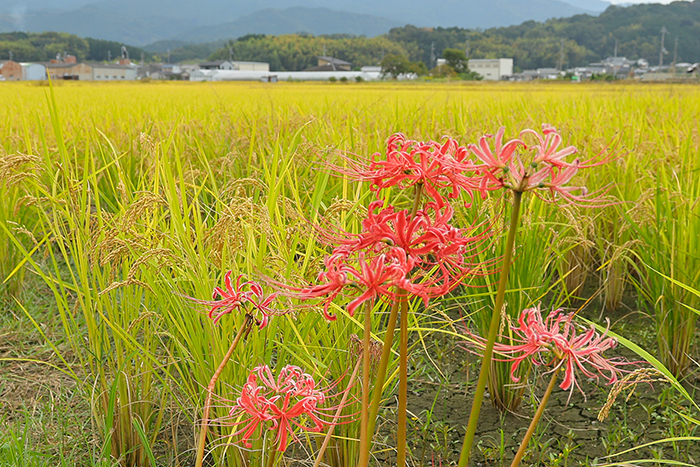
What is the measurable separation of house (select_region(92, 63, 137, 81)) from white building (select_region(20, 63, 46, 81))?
6.71 meters

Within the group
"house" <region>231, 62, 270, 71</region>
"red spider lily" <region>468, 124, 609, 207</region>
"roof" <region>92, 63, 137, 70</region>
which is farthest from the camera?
"house" <region>231, 62, 270, 71</region>

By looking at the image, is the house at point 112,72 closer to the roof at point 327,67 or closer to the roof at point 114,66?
the roof at point 114,66

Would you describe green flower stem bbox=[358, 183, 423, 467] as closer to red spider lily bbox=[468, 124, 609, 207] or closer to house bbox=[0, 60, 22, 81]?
red spider lily bbox=[468, 124, 609, 207]

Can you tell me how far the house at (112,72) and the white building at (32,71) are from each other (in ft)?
22.0

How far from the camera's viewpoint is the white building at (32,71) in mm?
67812

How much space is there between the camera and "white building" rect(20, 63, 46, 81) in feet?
222

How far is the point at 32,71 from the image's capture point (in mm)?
70438

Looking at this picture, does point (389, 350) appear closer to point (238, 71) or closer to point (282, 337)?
point (282, 337)

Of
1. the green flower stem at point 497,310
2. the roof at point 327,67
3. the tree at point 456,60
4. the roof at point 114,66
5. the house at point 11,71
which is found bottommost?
the green flower stem at point 497,310

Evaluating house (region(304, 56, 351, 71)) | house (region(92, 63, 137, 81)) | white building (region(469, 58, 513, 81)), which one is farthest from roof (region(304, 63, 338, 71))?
house (region(92, 63, 137, 81))

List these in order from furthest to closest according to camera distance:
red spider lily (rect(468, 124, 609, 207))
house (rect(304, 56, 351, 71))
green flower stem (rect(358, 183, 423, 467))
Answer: house (rect(304, 56, 351, 71)) → green flower stem (rect(358, 183, 423, 467)) → red spider lily (rect(468, 124, 609, 207))

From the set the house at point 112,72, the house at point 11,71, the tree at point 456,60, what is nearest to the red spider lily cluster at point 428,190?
the tree at point 456,60

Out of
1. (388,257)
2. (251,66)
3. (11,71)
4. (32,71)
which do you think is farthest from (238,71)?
(388,257)

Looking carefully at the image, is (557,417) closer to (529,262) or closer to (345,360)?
(529,262)
